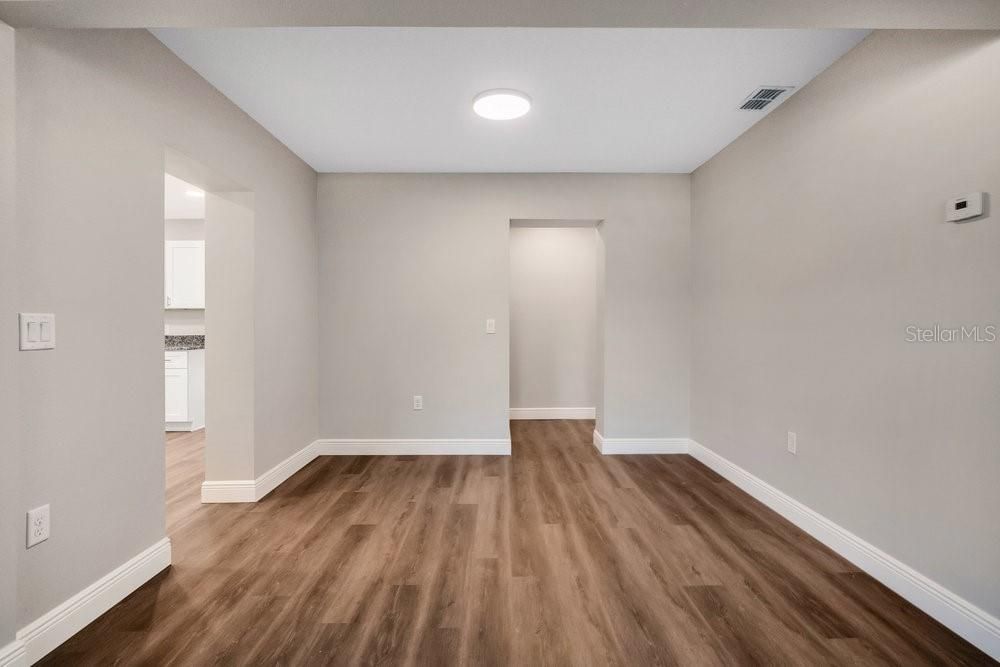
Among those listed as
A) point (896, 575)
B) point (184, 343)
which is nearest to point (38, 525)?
point (896, 575)

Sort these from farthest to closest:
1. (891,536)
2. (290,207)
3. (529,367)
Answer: (529,367)
(290,207)
(891,536)

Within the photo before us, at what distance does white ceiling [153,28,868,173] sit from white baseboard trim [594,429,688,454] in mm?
2366

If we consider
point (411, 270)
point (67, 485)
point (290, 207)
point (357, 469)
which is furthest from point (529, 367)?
point (67, 485)

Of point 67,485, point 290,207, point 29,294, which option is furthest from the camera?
point 290,207

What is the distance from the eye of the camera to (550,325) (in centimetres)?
534

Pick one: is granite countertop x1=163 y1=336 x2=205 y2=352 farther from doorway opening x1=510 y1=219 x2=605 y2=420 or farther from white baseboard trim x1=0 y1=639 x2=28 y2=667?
white baseboard trim x1=0 y1=639 x2=28 y2=667

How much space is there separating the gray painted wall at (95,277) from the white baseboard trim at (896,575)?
3255mm

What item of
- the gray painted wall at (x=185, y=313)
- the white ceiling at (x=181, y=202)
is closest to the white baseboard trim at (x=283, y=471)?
the white ceiling at (x=181, y=202)

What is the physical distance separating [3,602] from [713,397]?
383 centimetres

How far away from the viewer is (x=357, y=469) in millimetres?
3422

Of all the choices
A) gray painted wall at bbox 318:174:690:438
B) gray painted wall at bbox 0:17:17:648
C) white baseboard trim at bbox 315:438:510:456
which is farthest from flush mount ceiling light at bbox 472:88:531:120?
white baseboard trim at bbox 315:438:510:456

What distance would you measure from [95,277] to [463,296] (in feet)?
8.03

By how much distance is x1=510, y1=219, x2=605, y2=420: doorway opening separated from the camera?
5.32 meters

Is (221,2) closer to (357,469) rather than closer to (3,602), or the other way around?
(3,602)
